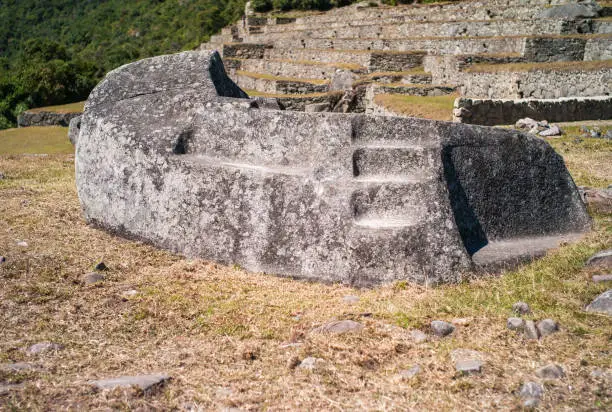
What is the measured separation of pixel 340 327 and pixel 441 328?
0.66 metres

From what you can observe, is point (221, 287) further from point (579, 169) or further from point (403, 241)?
point (579, 169)

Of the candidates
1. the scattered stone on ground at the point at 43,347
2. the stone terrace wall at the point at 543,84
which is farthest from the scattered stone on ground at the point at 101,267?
the stone terrace wall at the point at 543,84

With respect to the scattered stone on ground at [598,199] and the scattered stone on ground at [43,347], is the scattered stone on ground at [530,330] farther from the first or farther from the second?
the scattered stone on ground at [598,199]

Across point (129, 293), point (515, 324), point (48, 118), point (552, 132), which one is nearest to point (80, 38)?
point (48, 118)

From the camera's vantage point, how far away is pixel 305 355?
341cm

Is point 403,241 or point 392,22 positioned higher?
point 392,22

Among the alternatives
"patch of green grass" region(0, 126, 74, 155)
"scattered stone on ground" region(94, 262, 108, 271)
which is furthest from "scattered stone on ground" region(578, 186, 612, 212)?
"patch of green grass" region(0, 126, 74, 155)

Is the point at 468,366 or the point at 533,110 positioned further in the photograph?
the point at 533,110

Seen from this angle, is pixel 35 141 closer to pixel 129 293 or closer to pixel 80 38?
pixel 129 293

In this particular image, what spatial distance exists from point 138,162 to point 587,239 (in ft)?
14.1

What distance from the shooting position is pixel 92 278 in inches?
186

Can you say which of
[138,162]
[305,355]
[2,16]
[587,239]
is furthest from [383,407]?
[2,16]

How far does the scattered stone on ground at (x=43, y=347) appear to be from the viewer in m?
3.49

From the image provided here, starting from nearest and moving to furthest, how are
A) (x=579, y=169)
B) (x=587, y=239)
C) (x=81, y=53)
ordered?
1. (x=587, y=239)
2. (x=579, y=169)
3. (x=81, y=53)
